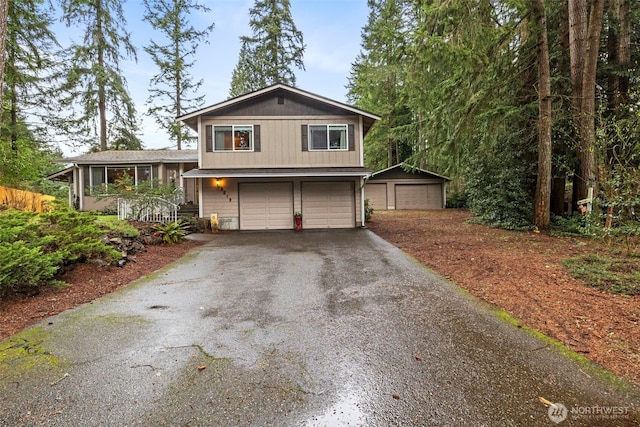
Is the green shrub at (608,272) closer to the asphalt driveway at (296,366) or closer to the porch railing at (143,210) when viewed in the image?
the asphalt driveway at (296,366)

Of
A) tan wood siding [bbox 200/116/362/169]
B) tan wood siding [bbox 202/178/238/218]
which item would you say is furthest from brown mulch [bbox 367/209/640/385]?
tan wood siding [bbox 202/178/238/218]

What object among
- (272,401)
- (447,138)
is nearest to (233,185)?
(447,138)

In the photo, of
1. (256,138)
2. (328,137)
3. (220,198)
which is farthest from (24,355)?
(328,137)

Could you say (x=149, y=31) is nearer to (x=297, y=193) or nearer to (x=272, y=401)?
(x=297, y=193)

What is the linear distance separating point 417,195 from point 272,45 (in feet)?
49.8

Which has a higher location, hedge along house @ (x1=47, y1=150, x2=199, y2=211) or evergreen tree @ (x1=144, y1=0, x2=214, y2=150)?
evergreen tree @ (x1=144, y1=0, x2=214, y2=150)

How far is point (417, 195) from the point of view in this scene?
22.4 m

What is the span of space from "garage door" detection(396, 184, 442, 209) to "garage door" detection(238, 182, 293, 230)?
1194 cm

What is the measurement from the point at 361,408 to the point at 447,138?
35.9ft

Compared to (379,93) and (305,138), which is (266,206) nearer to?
(305,138)

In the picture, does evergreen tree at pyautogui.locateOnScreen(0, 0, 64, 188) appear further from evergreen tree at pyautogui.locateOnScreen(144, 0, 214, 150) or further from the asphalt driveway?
the asphalt driveway

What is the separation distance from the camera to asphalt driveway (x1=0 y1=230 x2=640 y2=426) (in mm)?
2020

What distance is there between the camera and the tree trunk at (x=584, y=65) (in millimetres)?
8789

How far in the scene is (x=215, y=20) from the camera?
22.0m
